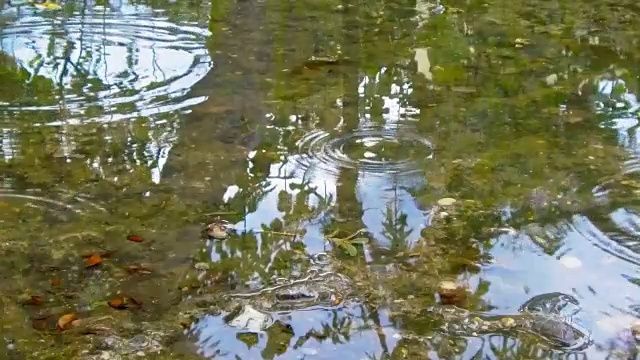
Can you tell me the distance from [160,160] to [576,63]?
2786 mm

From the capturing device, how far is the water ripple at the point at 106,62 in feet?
14.9

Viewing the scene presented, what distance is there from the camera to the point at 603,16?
21.0 feet

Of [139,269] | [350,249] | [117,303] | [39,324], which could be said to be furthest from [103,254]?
[350,249]

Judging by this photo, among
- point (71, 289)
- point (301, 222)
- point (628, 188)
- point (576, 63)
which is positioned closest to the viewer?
point (71, 289)

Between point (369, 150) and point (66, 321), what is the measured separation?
1771 mm

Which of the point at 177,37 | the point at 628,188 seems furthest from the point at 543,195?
the point at 177,37

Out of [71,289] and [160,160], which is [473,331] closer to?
[71,289]

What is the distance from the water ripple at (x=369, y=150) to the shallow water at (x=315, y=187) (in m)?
0.01

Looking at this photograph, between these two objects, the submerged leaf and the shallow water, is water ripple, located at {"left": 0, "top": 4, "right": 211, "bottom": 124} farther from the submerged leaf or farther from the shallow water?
the submerged leaf

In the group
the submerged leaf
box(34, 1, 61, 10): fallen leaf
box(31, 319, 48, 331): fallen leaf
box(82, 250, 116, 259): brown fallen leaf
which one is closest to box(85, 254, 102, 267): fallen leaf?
box(82, 250, 116, 259): brown fallen leaf

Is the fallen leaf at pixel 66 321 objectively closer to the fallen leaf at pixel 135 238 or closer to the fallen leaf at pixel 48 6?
the fallen leaf at pixel 135 238

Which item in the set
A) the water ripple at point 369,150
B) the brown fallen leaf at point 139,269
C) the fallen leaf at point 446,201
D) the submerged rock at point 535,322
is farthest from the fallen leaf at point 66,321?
the fallen leaf at point 446,201

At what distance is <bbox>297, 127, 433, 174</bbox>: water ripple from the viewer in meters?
3.83

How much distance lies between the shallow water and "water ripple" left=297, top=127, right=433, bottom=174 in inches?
0.5
